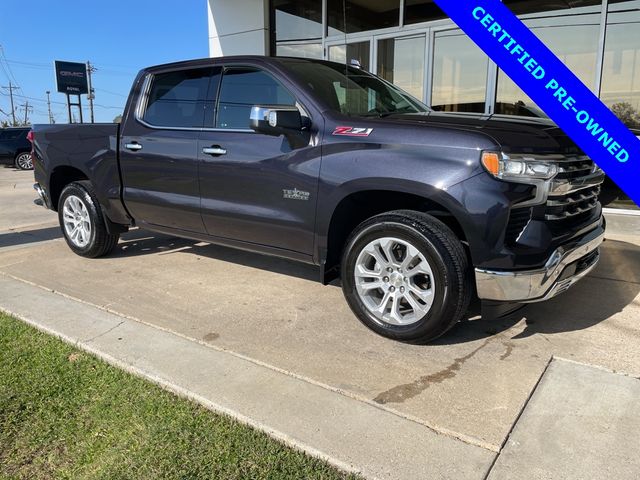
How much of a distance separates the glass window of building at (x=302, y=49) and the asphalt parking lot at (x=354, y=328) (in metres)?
6.21

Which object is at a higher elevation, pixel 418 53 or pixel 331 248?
pixel 418 53

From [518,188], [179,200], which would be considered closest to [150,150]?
[179,200]

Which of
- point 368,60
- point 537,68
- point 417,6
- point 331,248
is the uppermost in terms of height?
point 417,6

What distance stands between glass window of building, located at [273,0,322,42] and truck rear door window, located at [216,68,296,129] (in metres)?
6.96

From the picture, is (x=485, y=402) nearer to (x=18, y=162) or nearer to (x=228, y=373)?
(x=228, y=373)

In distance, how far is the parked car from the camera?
68.9ft

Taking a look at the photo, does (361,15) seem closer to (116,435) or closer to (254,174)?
(254,174)

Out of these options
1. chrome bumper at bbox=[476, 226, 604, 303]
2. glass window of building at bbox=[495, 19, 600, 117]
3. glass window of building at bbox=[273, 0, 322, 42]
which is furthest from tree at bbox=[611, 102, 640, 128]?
glass window of building at bbox=[273, 0, 322, 42]

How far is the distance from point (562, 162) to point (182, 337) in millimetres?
2707

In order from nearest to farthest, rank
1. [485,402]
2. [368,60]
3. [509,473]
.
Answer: [509,473], [485,402], [368,60]

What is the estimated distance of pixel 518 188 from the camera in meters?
3.09

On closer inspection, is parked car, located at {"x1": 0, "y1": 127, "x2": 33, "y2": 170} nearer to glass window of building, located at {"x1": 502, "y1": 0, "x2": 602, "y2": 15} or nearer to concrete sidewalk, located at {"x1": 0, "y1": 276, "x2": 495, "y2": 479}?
glass window of building, located at {"x1": 502, "y1": 0, "x2": 602, "y2": 15}

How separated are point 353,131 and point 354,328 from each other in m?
1.39

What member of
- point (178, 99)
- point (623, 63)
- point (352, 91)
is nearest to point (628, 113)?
point (623, 63)
